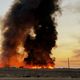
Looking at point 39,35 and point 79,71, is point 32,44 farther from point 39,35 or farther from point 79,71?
point 79,71

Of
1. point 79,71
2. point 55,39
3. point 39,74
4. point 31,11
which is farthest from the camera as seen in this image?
point 31,11

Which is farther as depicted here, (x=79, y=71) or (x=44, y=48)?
(x=44, y=48)

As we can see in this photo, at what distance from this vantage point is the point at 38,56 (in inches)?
4936

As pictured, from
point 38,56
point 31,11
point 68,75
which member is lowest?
point 68,75

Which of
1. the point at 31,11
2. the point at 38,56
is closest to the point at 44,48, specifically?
the point at 38,56

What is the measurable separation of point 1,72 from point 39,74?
11803mm

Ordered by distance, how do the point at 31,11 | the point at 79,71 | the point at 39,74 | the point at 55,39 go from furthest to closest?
the point at 31,11
the point at 55,39
the point at 79,71
the point at 39,74

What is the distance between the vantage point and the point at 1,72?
10662cm

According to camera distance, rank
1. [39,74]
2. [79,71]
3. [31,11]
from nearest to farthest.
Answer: [39,74], [79,71], [31,11]

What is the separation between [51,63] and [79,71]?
15660mm

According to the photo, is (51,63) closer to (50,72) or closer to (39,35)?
(39,35)

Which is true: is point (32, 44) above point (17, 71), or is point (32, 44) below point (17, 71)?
above

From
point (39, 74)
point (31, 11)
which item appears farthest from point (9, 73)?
point (31, 11)

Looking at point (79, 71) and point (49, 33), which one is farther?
point (49, 33)
